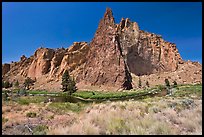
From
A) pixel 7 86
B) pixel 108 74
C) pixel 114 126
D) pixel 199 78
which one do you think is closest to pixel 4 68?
pixel 7 86

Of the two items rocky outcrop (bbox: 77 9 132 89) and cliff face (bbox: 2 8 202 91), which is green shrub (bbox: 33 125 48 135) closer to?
rocky outcrop (bbox: 77 9 132 89)

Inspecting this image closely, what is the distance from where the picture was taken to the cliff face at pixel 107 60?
7644cm

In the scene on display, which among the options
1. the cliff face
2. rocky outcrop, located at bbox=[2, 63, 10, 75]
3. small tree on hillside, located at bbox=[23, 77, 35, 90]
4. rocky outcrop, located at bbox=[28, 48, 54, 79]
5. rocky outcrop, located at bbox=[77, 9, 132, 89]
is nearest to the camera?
rocky outcrop, located at bbox=[77, 9, 132, 89]

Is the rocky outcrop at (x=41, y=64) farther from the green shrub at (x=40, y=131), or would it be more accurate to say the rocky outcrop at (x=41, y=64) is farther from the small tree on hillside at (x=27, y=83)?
the green shrub at (x=40, y=131)

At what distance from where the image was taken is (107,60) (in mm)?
74562

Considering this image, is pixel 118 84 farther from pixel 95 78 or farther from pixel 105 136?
pixel 105 136

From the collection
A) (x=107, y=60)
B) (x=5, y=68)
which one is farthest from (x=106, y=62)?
(x=5, y=68)

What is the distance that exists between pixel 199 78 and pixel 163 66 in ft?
54.5

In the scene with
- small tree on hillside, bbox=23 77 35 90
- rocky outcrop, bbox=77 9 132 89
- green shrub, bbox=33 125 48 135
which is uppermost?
rocky outcrop, bbox=77 9 132 89

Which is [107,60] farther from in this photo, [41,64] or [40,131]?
[40,131]

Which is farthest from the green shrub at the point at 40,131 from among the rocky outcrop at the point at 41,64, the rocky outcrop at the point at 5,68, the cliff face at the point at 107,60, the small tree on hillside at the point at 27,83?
the rocky outcrop at the point at 5,68

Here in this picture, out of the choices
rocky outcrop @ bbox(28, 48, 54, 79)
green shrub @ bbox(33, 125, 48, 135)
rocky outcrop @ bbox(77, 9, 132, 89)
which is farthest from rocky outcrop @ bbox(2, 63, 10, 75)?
green shrub @ bbox(33, 125, 48, 135)

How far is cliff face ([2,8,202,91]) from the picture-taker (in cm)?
7644

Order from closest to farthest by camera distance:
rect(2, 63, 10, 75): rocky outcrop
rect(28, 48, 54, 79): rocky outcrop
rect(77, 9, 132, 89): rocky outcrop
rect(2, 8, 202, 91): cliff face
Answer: rect(77, 9, 132, 89): rocky outcrop < rect(2, 8, 202, 91): cliff face < rect(28, 48, 54, 79): rocky outcrop < rect(2, 63, 10, 75): rocky outcrop
